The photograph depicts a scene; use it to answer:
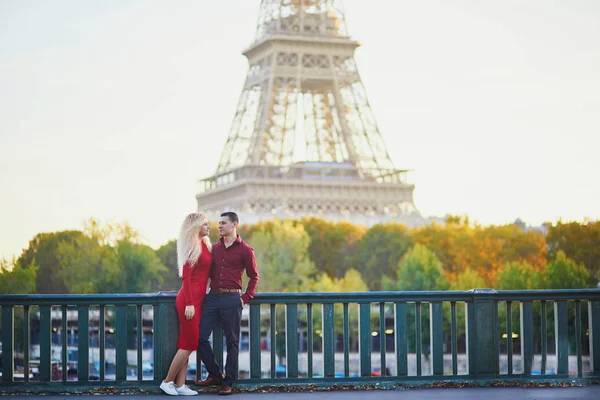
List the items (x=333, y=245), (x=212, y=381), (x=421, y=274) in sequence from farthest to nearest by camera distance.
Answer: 1. (x=333, y=245)
2. (x=421, y=274)
3. (x=212, y=381)

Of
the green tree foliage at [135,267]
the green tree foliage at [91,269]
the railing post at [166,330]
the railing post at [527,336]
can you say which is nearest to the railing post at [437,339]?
the railing post at [527,336]

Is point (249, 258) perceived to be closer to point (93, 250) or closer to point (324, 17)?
point (93, 250)

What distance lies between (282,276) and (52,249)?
19021 millimetres

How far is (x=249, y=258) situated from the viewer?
47.1ft

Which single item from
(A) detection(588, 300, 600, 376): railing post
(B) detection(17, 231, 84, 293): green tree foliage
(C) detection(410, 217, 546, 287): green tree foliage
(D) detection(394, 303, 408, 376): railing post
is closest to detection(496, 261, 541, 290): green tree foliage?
(C) detection(410, 217, 546, 287): green tree foliage

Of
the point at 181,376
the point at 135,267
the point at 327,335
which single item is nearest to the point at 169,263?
the point at 135,267

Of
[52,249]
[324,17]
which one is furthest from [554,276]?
[324,17]

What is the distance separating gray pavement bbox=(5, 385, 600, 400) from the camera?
14.0 meters

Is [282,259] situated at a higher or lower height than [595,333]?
higher

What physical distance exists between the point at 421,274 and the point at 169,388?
58.3 metres

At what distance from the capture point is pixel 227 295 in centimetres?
1445

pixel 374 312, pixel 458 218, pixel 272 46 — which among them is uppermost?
pixel 272 46

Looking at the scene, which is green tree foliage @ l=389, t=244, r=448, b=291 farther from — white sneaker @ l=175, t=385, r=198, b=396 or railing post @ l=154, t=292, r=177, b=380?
white sneaker @ l=175, t=385, r=198, b=396

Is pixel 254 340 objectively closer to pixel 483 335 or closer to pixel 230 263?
pixel 230 263
